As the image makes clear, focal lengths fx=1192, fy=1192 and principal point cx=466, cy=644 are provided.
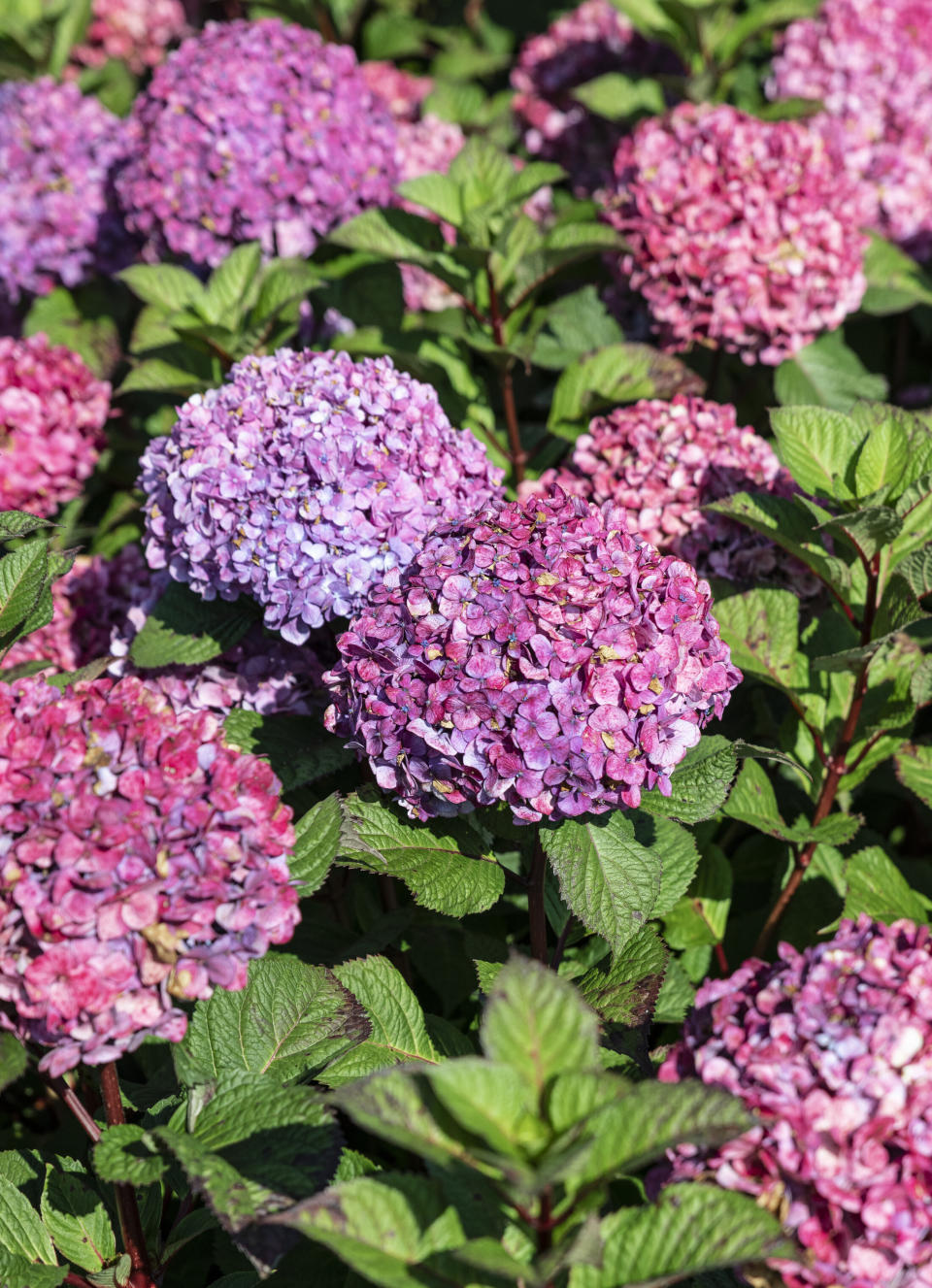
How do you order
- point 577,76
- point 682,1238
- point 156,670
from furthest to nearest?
1. point 577,76
2. point 156,670
3. point 682,1238

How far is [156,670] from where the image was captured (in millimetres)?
2611

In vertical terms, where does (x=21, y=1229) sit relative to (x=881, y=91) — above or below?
below

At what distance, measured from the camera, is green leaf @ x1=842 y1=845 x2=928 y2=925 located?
2.36m

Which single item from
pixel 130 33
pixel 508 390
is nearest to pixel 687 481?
pixel 508 390

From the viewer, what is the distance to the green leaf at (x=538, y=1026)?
145 centimetres

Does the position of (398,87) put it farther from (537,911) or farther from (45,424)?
(537,911)

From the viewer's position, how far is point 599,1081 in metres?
1.44

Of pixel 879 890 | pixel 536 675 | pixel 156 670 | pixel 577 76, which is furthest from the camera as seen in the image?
pixel 577 76

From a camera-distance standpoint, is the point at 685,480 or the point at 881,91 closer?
the point at 685,480

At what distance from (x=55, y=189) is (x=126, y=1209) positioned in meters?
3.22

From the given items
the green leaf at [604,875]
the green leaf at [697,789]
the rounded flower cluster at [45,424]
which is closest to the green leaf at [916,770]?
the green leaf at [697,789]

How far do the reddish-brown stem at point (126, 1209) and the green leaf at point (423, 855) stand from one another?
19.2 inches

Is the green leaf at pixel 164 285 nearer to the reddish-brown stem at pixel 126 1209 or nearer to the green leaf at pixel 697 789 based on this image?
the green leaf at pixel 697 789

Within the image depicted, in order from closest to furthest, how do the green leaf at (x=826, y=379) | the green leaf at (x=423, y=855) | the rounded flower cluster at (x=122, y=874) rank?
1. the rounded flower cluster at (x=122, y=874)
2. the green leaf at (x=423, y=855)
3. the green leaf at (x=826, y=379)
